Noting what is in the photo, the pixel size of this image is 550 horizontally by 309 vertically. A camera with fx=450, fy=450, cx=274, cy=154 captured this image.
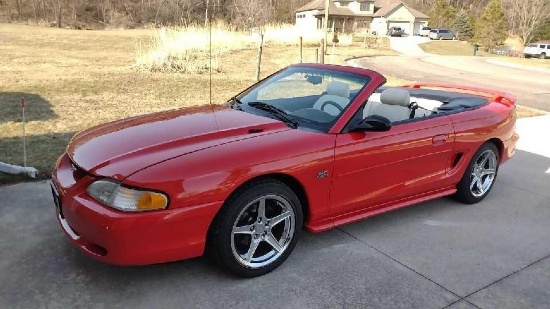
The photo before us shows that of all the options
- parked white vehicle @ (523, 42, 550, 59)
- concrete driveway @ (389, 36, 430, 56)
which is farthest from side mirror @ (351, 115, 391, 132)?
parked white vehicle @ (523, 42, 550, 59)

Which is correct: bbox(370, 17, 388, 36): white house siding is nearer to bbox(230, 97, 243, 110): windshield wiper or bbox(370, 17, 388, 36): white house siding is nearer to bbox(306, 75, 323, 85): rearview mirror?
bbox(306, 75, 323, 85): rearview mirror

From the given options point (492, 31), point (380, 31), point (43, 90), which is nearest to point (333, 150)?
point (43, 90)

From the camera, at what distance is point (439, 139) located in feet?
12.7

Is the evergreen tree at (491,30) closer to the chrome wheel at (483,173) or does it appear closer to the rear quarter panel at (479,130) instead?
the rear quarter panel at (479,130)

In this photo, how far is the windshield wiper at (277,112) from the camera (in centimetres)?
340

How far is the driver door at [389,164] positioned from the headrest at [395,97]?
277 millimetres

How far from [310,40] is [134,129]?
33230 mm

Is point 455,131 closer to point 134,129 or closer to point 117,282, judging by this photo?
point 134,129

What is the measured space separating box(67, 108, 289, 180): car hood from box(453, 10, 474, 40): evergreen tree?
68.5m

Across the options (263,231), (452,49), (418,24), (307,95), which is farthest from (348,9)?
(263,231)

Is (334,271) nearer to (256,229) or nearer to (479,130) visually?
(256,229)

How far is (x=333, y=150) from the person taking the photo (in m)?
3.19

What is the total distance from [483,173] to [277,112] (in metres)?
2.34

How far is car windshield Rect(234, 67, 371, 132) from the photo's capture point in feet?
11.5
